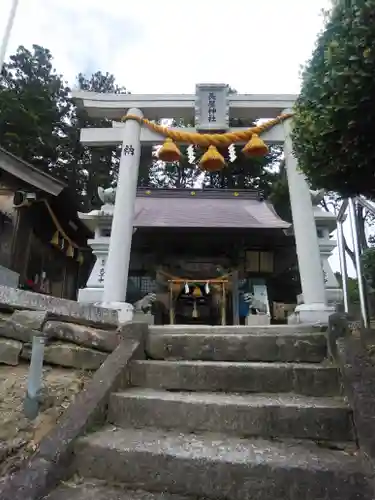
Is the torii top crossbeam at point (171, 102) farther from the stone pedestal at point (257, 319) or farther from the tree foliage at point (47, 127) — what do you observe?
the tree foliage at point (47, 127)

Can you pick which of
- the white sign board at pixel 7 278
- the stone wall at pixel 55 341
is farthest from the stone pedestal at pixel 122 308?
the stone wall at pixel 55 341

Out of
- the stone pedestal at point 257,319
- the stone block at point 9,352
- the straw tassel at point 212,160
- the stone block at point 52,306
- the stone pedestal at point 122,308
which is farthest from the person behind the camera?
the stone pedestal at point 257,319

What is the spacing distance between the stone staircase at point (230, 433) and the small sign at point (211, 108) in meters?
4.85

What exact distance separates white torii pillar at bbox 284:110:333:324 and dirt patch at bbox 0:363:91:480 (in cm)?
393

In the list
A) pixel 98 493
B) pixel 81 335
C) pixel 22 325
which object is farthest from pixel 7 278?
pixel 98 493

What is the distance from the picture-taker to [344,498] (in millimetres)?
1758

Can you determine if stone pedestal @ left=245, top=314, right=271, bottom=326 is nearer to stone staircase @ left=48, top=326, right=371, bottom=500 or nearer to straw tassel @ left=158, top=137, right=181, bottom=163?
straw tassel @ left=158, top=137, right=181, bottom=163

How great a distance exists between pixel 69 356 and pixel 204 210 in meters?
7.87

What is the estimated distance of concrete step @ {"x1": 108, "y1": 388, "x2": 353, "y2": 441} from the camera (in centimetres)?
224

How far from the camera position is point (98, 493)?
193cm

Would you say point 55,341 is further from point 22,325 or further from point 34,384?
point 34,384

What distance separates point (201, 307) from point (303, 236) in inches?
164

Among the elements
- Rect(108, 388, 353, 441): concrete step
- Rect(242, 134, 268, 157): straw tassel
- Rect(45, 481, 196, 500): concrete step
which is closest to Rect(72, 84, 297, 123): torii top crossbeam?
Rect(242, 134, 268, 157): straw tassel

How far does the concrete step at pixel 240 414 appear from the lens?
2.24m
